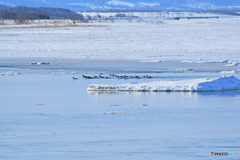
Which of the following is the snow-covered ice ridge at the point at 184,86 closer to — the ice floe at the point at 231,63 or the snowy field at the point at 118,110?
the snowy field at the point at 118,110

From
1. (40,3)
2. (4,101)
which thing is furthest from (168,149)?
(40,3)

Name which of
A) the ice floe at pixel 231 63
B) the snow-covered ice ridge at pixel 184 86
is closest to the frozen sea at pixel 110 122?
the snow-covered ice ridge at pixel 184 86

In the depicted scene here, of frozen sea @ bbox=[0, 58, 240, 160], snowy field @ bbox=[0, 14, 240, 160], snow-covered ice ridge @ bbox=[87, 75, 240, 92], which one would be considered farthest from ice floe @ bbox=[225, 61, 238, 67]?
snow-covered ice ridge @ bbox=[87, 75, 240, 92]

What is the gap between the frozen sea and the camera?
556cm

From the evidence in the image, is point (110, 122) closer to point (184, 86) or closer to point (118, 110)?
point (118, 110)

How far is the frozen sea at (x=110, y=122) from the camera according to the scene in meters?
5.56

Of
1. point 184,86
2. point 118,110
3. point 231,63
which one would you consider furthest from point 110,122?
point 231,63

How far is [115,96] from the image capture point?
9258 millimetres

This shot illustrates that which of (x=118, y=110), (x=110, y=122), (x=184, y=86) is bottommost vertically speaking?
(x=110, y=122)

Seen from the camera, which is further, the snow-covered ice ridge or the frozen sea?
the snow-covered ice ridge

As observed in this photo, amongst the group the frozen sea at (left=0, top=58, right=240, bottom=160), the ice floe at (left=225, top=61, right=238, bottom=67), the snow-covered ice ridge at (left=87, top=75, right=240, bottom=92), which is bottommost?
the frozen sea at (left=0, top=58, right=240, bottom=160)

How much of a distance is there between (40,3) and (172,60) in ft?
593

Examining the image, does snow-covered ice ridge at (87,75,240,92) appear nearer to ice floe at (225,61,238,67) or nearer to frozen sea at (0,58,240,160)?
frozen sea at (0,58,240,160)

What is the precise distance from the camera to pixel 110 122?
275 inches
